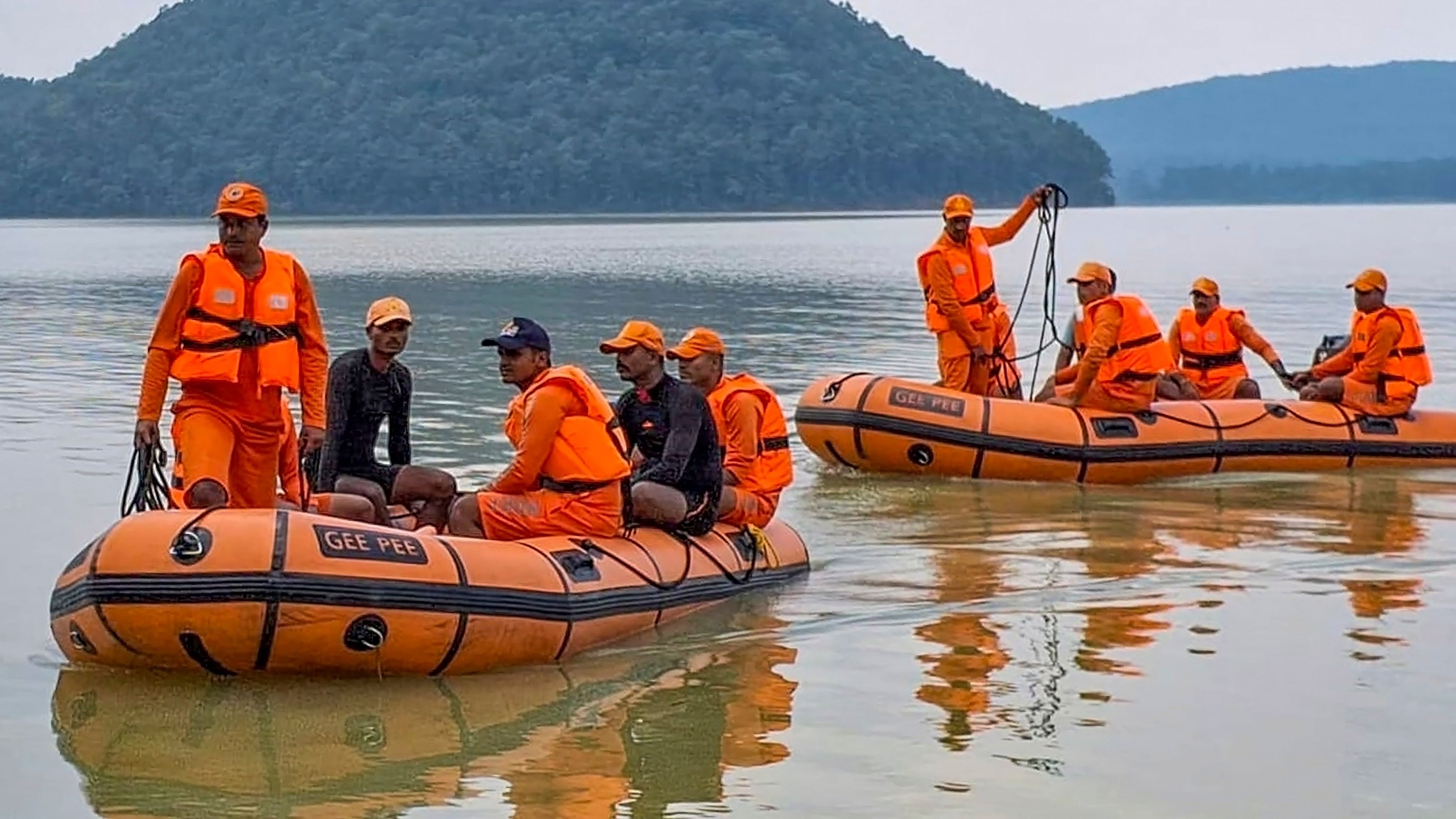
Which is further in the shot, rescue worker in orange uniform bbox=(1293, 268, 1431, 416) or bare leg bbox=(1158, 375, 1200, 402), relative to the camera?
bare leg bbox=(1158, 375, 1200, 402)

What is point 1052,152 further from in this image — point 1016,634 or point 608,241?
point 1016,634

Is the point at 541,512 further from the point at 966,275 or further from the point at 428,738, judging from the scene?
the point at 966,275

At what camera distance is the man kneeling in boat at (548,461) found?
Result: 770 cm

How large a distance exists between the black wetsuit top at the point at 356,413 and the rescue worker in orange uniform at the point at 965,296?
437 cm

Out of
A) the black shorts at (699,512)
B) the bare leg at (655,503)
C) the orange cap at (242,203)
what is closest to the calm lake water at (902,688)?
the black shorts at (699,512)

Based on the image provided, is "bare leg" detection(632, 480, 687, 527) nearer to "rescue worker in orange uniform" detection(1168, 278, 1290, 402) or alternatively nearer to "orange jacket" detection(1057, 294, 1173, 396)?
"orange jacket" detection(1057, 294, 1173, 396)

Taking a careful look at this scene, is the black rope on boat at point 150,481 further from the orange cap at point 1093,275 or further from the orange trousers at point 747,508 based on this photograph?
the orange cap at point 1093,275

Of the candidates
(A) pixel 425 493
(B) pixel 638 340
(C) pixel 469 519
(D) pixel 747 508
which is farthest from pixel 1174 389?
(C) pixel 469 519

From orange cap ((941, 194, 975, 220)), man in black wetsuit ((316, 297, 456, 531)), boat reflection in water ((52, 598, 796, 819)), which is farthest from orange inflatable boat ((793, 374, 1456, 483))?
boat reflection in water ((52, 598, 796, 819))

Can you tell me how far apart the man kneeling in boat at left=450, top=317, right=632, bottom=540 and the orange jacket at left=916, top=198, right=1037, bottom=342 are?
4.54 metres

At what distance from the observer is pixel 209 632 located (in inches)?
276

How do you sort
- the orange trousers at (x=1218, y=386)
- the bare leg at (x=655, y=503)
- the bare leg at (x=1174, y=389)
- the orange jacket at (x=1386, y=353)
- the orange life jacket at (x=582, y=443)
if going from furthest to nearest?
the orange trousers at (x=1218, y=386) < the bare leg at (x=1174, y=389) < the orange jacket at (x=1386, y=353) < the bare leg at (x=655, y=503) < the orange life jacket at (x=582, y=443)

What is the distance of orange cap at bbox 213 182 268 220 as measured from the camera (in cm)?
765

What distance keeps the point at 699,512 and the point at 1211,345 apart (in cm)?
597
